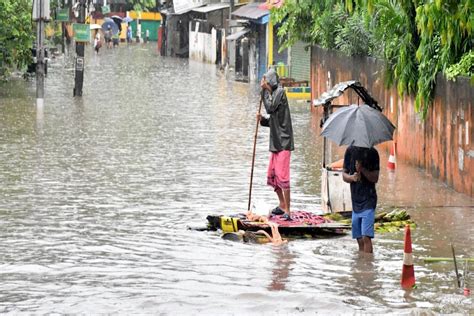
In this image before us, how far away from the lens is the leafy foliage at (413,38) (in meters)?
14.2

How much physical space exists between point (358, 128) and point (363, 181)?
66 centimetres

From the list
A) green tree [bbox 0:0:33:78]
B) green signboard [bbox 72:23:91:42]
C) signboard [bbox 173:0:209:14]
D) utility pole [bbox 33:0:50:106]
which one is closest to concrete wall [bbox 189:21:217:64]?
signboard [bbox 173:0:209:14]

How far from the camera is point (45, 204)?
17.2 metres

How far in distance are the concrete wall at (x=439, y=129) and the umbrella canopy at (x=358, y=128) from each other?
4.33 metres

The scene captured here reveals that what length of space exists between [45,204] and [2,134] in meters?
10.1

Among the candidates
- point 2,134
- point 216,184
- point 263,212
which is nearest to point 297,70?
point 2,134

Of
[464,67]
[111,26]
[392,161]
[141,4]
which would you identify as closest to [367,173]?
[464,67]

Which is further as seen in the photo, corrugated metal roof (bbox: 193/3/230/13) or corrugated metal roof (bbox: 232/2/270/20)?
corrugated metal roof (bbox: 193/3/230/13)

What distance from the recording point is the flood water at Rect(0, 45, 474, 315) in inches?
443

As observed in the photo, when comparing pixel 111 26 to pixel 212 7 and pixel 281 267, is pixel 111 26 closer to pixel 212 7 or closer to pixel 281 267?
pixel 212 7

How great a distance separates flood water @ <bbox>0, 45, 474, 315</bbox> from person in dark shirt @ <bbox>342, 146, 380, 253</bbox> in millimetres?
426

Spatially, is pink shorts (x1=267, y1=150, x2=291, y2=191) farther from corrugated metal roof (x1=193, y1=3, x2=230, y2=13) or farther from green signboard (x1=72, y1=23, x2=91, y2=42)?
corrugated metal roof (x1=193, y1=3, x2=230, y2=13)

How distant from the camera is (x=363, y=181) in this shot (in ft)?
42.5

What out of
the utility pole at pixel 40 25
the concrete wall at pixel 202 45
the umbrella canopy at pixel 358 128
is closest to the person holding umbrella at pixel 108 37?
the concrete wall at pixel 202 45
